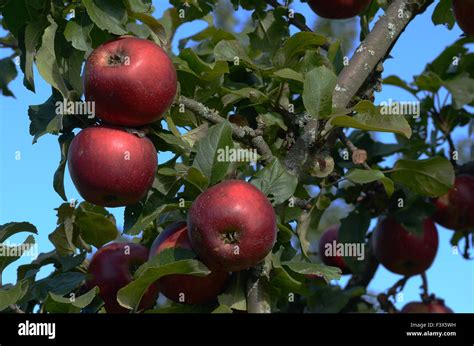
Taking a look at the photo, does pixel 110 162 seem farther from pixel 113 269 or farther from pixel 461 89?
pixel 461 89

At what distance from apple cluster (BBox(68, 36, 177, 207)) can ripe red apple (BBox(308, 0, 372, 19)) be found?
2.06 ft

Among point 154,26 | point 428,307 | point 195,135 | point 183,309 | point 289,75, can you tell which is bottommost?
point 428,307

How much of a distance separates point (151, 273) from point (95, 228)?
0.50 metres

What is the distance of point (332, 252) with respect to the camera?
2385 millimetres

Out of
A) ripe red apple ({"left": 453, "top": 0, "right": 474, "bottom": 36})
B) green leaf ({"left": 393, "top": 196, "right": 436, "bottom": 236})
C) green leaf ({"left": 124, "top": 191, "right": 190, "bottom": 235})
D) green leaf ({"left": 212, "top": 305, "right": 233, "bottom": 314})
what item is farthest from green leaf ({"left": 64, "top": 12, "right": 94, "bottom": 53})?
green leaf ({"left": 393, "top": 196, "right": 436, "bottom": 236})

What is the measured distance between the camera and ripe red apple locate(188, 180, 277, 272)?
4.25ft

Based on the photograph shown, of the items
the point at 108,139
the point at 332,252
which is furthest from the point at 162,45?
the point at 332,252

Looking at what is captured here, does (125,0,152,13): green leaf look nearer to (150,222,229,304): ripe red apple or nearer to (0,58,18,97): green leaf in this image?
(150,222,229,304): ripe red apple

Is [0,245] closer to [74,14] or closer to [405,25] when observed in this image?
[74,14]

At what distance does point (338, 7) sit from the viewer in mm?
1866

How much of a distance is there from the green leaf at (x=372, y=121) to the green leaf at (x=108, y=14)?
1.51ft

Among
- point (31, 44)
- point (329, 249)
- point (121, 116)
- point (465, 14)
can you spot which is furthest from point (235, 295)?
point (329, 249)

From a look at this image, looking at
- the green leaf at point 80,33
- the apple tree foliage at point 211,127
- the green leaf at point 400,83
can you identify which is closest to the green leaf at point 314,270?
the apple tree foliage at point 211,127

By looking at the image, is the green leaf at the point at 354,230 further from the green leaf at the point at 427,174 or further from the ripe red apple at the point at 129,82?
the ripe red apple at the point at 129,82
